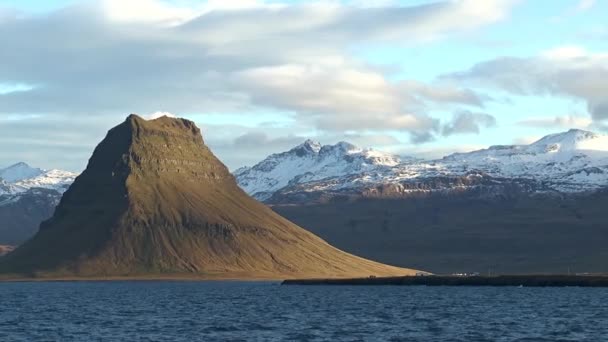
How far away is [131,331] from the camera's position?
13825 cm

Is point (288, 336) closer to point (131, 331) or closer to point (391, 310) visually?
point (131, 331)

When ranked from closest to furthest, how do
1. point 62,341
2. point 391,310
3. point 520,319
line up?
point 62,341 → point 520,319 → point 391,310

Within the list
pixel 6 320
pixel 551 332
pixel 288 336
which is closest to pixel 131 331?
pixel 288 336

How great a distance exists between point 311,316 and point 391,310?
19.4 m

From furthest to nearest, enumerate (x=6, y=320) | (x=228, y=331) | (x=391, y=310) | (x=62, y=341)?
(x=391, y=310)
(x=6, y=320)
(x=228, y=331)
(x=62, y=341)

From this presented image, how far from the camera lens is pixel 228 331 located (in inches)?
5394

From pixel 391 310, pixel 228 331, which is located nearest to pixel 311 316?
pixel 391 310

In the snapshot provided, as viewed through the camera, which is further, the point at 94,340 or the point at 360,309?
the point at 360,309

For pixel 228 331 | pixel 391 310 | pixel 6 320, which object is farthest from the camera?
pixel 391 310

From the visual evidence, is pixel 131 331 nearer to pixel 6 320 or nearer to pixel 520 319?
pixel 6 320

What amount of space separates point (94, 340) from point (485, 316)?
60.1 meters

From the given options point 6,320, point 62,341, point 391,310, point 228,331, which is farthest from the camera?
point 391,310

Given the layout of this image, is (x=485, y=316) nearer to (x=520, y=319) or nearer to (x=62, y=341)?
(x=520, y=319)

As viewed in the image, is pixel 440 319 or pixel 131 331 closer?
pixel 131 331
